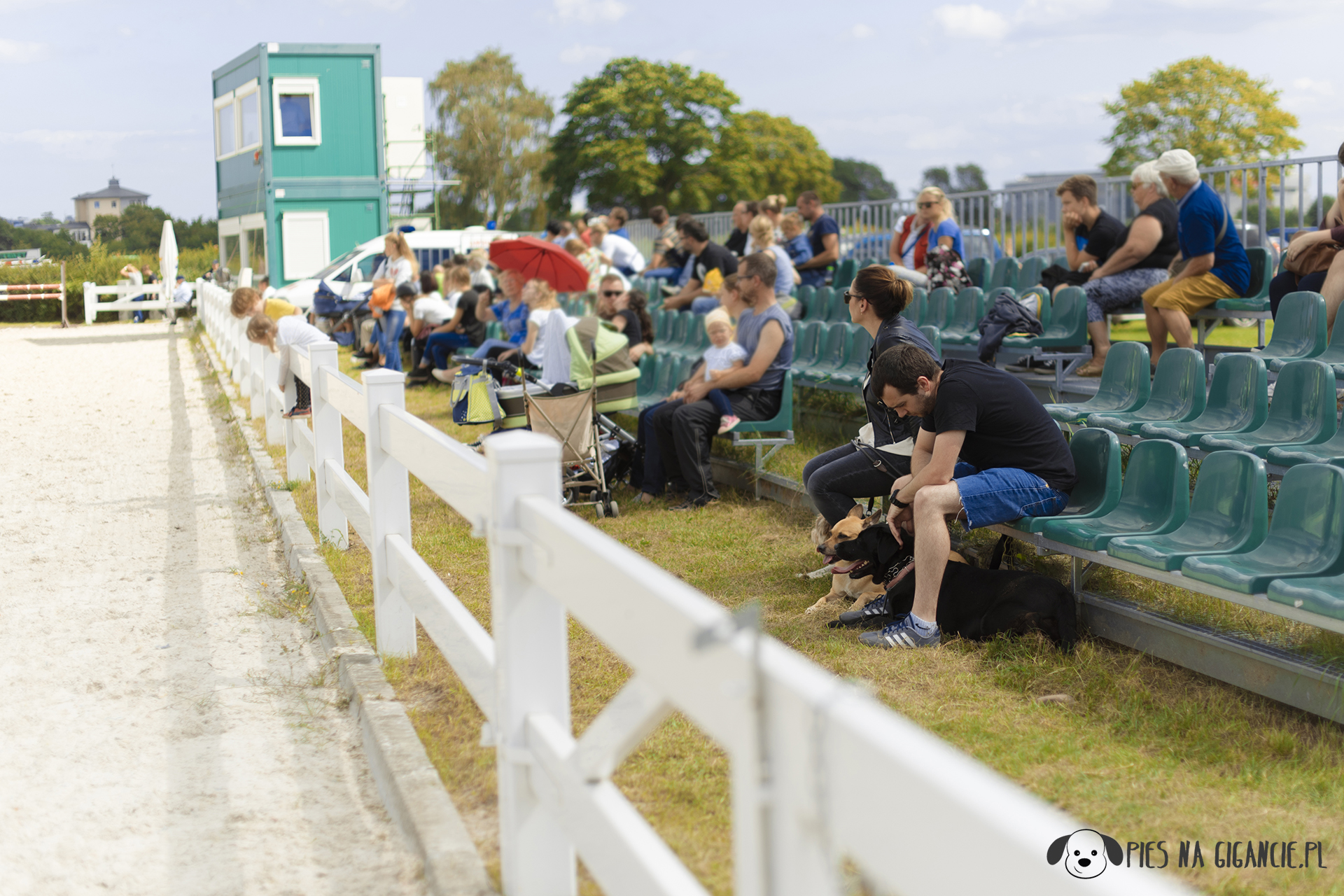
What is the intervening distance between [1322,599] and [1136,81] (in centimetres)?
4815

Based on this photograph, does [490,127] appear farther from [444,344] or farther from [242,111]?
[444,344]

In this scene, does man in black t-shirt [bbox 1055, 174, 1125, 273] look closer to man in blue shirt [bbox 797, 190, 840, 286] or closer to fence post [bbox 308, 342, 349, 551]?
man in blue shirt [bbox 797, 190, 840, 286]

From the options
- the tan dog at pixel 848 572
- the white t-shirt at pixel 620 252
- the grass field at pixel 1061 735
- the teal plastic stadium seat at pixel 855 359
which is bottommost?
the grass field at pixel 1061 735

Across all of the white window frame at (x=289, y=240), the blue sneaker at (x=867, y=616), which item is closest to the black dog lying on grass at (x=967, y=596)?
the blue sneaker at (x=867, y=616)

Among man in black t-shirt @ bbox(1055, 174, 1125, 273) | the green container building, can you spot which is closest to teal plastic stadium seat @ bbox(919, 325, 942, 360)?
man in black t-shirt @ bbox(1055, 174, 1125, 273)

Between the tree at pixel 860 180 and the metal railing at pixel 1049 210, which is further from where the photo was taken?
the tree at pixel 860 180

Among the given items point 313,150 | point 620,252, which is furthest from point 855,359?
point 313,150

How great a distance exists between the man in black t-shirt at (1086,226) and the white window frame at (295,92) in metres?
20.9

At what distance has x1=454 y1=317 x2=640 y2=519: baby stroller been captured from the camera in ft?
25.7

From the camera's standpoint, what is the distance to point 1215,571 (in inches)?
163

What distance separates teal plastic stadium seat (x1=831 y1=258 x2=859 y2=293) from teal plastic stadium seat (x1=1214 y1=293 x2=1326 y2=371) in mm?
5853

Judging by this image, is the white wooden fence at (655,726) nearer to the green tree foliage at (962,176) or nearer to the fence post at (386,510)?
the fence post at (386,510)

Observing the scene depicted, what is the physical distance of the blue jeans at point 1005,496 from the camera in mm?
5145

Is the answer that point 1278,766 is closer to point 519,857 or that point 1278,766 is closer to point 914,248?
point 519,857
